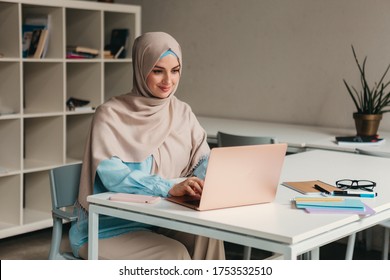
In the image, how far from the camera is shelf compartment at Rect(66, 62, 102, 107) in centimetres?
486

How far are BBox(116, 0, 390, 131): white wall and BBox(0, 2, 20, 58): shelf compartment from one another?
1.60m

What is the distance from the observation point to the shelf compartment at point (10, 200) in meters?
4.34

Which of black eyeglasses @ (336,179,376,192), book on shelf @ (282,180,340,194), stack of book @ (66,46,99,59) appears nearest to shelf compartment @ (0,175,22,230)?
stack of book @ (66,46,99,59)

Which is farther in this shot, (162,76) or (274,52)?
(274,52)

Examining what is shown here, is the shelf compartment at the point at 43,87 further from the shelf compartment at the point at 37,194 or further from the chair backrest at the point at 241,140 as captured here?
the chair backrest at the point at 241,140

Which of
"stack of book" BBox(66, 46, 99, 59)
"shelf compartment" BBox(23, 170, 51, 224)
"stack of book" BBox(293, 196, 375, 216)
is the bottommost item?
"shelf compartment" BBox(23, 170, 51, 224)

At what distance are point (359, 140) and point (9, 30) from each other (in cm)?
219

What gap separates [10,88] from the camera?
428cm

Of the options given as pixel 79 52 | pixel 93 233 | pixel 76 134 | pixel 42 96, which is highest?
pixel 79 52

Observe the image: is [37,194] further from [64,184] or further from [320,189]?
[320,189]

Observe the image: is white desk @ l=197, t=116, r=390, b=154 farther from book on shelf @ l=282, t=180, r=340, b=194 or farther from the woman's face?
the woman's face

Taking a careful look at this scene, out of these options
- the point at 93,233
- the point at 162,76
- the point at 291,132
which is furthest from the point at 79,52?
the point at 93,233

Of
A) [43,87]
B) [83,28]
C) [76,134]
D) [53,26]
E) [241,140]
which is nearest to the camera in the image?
[241,140]

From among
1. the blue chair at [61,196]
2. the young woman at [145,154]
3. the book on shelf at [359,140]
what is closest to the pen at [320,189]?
the young woman at [145,154]
